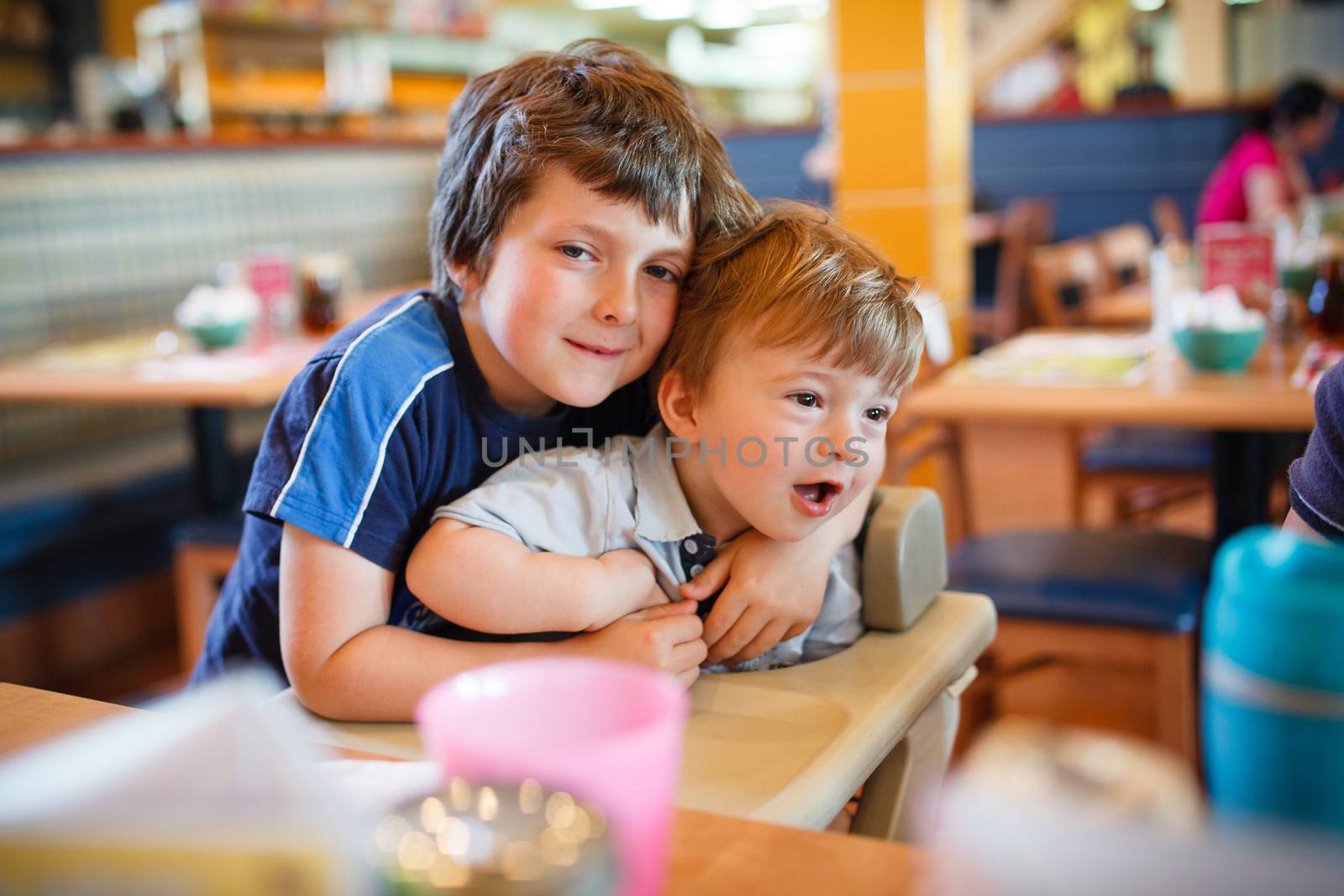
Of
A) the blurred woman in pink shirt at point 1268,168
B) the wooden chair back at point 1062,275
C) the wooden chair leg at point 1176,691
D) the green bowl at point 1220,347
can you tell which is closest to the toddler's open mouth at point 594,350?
the wooden chair leg at point 1176,691

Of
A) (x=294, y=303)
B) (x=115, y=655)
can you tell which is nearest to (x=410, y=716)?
(x=294, y=303)

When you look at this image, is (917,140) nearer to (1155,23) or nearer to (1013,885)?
(1013,885)

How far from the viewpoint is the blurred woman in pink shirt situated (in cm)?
477

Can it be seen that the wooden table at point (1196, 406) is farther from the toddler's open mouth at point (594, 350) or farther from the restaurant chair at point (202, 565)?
the restaurant chair at point (202, 565)

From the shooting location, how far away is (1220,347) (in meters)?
2.18

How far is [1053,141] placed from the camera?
7.17 m

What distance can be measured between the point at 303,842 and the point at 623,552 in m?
0.70

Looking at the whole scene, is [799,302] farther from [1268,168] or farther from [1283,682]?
[1268,168]

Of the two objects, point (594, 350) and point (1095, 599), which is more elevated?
point (594, 350)

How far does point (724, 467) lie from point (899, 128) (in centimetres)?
409

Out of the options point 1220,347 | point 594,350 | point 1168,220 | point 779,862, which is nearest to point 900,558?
point 594,350

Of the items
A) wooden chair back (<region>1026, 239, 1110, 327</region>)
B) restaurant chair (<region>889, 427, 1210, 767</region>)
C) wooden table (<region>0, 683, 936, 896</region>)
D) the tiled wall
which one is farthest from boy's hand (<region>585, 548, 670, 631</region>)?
wooden chair back (<region>1026, 239, 1110, 327</region>)

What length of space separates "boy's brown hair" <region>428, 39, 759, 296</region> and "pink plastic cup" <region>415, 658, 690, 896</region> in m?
0.64

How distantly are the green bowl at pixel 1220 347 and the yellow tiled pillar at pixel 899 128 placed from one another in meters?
2.63
